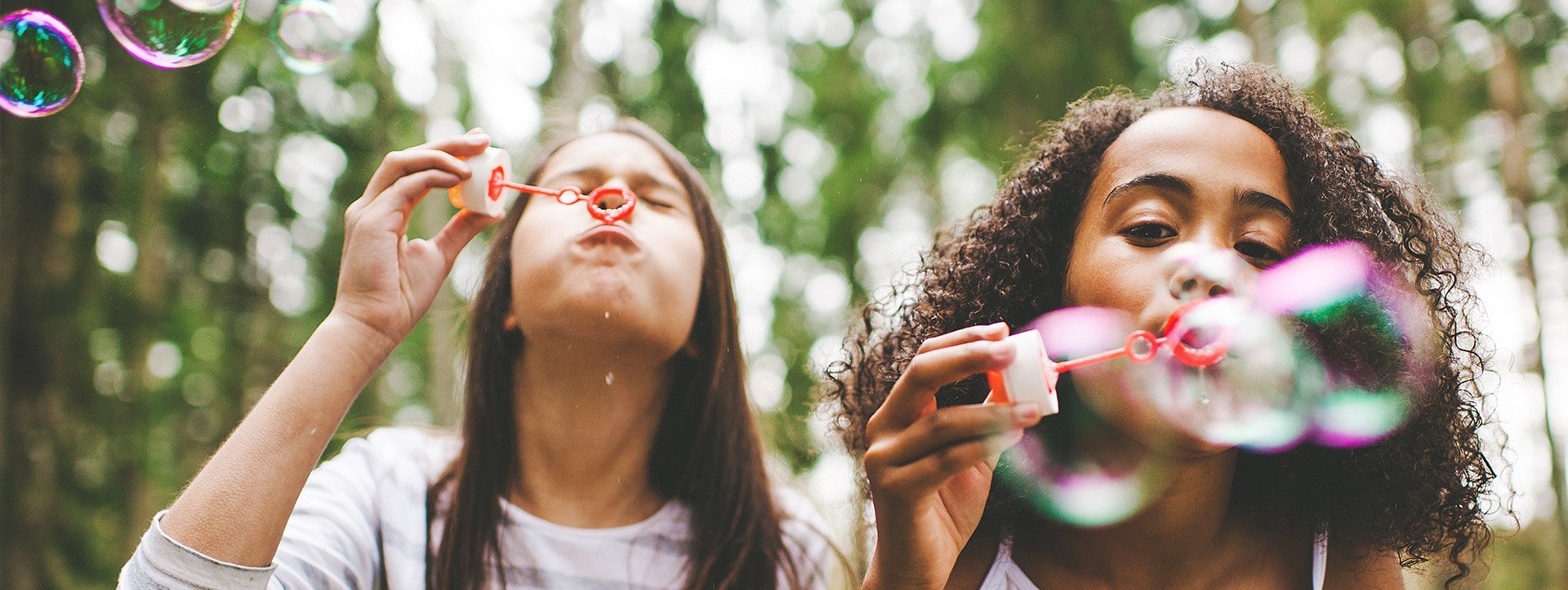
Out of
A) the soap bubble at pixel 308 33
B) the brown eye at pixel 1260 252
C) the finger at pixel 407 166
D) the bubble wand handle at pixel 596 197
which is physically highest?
the soap bubble at pixel 308 33

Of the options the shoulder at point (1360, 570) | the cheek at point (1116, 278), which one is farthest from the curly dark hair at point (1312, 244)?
the cheek at point (1116, 278)

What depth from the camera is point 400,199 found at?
1868 millimetres

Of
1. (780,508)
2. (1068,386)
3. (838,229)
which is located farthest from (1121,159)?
(838,229)

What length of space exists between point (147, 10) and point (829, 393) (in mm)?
1711

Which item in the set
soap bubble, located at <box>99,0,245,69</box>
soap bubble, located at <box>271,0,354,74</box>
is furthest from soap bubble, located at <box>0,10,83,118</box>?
soap bubble, located at <box>271,0,354,74</box>

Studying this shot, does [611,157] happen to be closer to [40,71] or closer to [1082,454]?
[1082,454]

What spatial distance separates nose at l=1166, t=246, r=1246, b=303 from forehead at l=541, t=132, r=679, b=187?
4.01 ft

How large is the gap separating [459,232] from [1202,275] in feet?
4.49

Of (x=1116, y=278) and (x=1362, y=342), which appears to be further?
(x=1362, y=342)

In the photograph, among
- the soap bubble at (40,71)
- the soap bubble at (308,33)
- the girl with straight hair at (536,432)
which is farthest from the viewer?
the soap bubble at (308,33)

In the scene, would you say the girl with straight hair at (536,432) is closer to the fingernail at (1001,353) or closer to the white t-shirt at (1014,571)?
the white t-shirt at (1014,571)

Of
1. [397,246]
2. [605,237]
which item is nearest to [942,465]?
[605,237]

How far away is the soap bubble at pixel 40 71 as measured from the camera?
241 centimetres

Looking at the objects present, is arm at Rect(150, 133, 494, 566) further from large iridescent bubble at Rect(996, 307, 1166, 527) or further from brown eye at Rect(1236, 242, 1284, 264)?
brown eye at Rect(1236, 242, 1284, 264)
